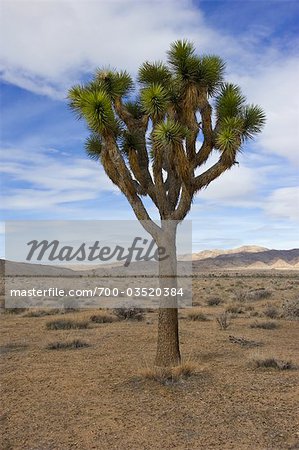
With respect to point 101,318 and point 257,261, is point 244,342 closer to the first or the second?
point 101,318

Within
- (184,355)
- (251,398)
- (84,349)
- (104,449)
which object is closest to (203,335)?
(184,355)

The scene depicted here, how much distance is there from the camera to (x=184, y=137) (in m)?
7.89

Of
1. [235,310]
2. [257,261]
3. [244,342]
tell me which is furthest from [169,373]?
[257,261]

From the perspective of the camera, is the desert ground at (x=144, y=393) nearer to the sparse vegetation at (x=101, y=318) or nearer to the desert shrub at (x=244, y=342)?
the desert shrub at (x=244, y=342)

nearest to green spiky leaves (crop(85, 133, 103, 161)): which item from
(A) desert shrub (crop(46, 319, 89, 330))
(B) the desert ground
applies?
(B) the desert ground

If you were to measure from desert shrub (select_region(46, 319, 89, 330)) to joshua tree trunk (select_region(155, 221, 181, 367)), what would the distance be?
253 inches

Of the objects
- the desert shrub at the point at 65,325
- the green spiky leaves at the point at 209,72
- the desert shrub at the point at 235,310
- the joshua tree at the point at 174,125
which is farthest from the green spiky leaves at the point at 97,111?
the desert shrub at the point at 235,310

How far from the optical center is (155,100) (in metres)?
7.94

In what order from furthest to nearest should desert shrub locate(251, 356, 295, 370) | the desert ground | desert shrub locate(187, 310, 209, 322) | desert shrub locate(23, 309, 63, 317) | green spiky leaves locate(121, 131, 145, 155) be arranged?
desert shrub locate(23, 309, 63, 317), desert shrub locate(187, 310, 209, 322), green spiky leaves locate(121, 131, 145, 155), desert shrub locate(251, 356, 295, 370), the desert ground

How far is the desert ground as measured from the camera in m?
5.42

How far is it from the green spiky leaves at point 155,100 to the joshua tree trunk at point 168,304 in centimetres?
216

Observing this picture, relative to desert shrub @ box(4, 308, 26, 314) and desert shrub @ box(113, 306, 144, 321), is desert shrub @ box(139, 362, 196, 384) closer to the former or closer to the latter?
desert shrub @ box(113, 306, 144, 321)

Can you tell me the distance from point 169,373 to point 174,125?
4616 mm

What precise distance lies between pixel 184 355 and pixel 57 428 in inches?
180
